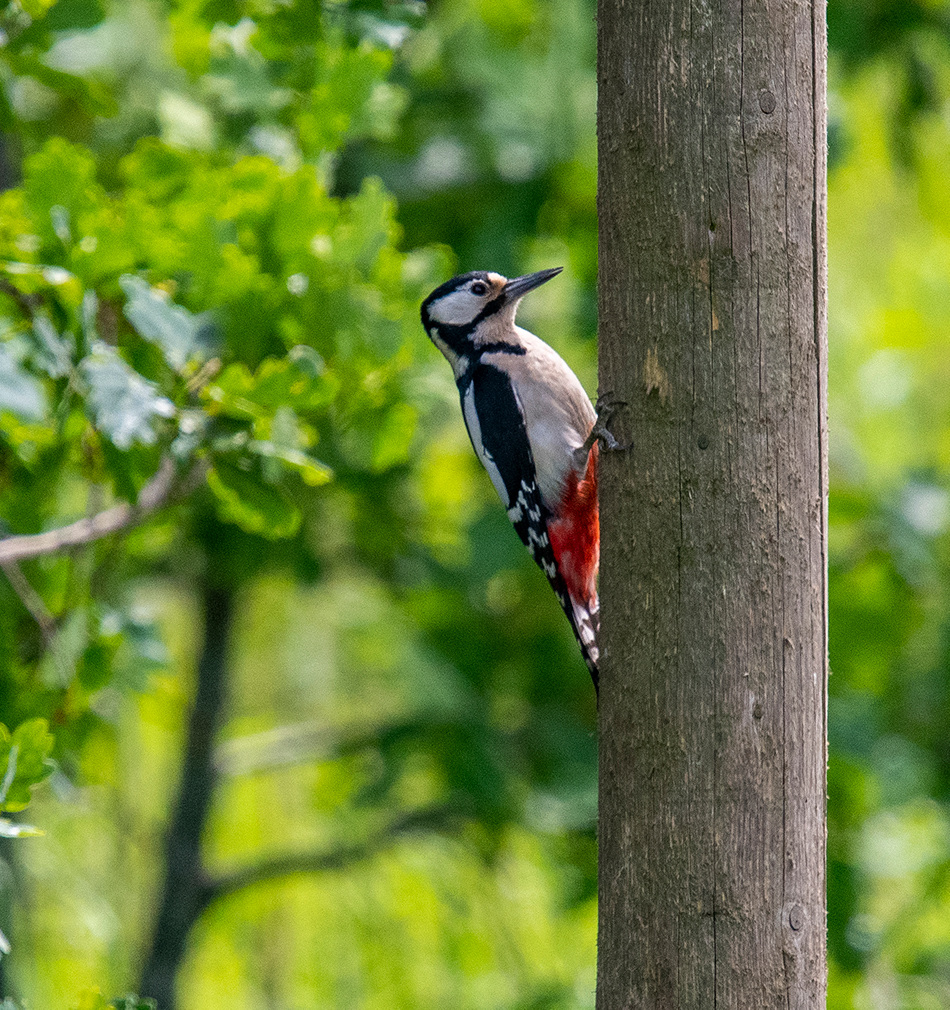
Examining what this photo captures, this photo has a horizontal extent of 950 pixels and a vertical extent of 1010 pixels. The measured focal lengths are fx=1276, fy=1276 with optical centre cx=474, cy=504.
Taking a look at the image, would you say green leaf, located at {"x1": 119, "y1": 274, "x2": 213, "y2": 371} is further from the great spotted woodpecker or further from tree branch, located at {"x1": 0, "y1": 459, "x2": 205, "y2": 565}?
the great spotted woodpecker

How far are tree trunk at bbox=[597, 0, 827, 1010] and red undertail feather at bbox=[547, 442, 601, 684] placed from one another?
51.1 inches

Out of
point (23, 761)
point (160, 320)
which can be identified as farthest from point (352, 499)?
point (23, 761)

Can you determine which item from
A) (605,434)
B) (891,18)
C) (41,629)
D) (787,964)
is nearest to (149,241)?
(41,629)

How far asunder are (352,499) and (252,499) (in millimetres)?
2254

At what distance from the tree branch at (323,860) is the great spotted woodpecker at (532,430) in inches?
95.8

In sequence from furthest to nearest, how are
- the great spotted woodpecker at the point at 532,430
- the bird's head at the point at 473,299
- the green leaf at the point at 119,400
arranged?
the bird's head at the point at 473,299 < the great spotted woodpecker at the point at 532,430 < the green leaf at the point at 119,400

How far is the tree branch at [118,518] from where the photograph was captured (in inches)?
108

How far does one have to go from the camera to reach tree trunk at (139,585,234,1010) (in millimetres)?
5984

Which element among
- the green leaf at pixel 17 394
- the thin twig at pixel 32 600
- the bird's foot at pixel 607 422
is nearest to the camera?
the bird's foot at pixel 607 422

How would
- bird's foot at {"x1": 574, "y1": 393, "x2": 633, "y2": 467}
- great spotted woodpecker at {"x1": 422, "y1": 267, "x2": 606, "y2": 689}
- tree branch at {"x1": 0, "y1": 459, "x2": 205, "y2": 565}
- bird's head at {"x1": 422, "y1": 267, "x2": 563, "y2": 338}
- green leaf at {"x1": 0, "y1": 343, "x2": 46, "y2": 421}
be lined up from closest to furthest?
bird's foot at {"x1": 574, "y1": 393, "x2": 633, "y2": 467} < green leaf at {"x1": 0, "y1": 343, "x2": 46, "y2": 421} < tree branch at {"x1": 0, "y1": 459, "x2": 205, "y2": 565} < great spotted woodpecker at {"x1": 422, "y1": 267, "x2": 606, "y2": 689} < bird's head at {"x1": 422, "y1": 267, "x2": 563, "y2": 338}

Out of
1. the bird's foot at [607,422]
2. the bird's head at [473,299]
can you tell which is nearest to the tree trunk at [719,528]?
the bird's foot at [607,422]

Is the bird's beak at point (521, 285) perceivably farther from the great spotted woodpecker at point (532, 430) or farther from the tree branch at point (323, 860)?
the tree branch at point (323, 860)

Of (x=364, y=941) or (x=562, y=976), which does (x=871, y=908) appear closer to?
(x=562, y=976)

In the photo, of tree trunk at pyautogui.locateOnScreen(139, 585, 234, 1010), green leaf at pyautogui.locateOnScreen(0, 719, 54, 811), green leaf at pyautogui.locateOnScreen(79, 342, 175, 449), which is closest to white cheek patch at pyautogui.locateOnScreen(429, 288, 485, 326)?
green leaf at pyautogui.locateOnScreen(79, 342, 175, 449)
